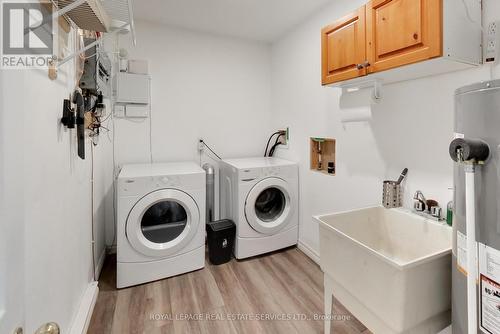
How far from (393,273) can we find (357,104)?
1.17 metres

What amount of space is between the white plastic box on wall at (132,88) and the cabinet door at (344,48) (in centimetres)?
183

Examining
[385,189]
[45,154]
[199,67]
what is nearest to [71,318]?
[45,154]

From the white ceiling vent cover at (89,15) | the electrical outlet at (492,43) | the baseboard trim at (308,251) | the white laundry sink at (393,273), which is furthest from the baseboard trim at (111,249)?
the electrical outlet at (492,43)

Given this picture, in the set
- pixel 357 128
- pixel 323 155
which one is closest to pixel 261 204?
pixel 323 155

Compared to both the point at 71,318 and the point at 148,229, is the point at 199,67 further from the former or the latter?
the point at 71,318

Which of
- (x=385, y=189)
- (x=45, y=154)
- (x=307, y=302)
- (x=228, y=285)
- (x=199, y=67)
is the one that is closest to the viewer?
(x=45, y=154)

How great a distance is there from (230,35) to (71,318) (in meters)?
3.04

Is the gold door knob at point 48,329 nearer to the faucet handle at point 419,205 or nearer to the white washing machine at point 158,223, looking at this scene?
the white washing machine at point 158,223

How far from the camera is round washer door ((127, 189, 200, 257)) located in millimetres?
2055

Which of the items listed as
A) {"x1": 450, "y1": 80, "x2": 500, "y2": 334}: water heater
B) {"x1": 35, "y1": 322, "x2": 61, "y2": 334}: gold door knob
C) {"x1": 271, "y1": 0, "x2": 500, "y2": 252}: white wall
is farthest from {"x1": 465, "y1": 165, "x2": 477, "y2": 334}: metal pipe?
{"x1": 35, "y1": 322, "x2": 61, "y2": 334}: gold door knob

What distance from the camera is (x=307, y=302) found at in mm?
1939

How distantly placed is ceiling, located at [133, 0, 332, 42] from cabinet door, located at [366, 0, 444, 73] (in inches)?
41.7

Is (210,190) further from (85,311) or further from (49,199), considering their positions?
(49,199)

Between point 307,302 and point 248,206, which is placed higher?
point 248,206
